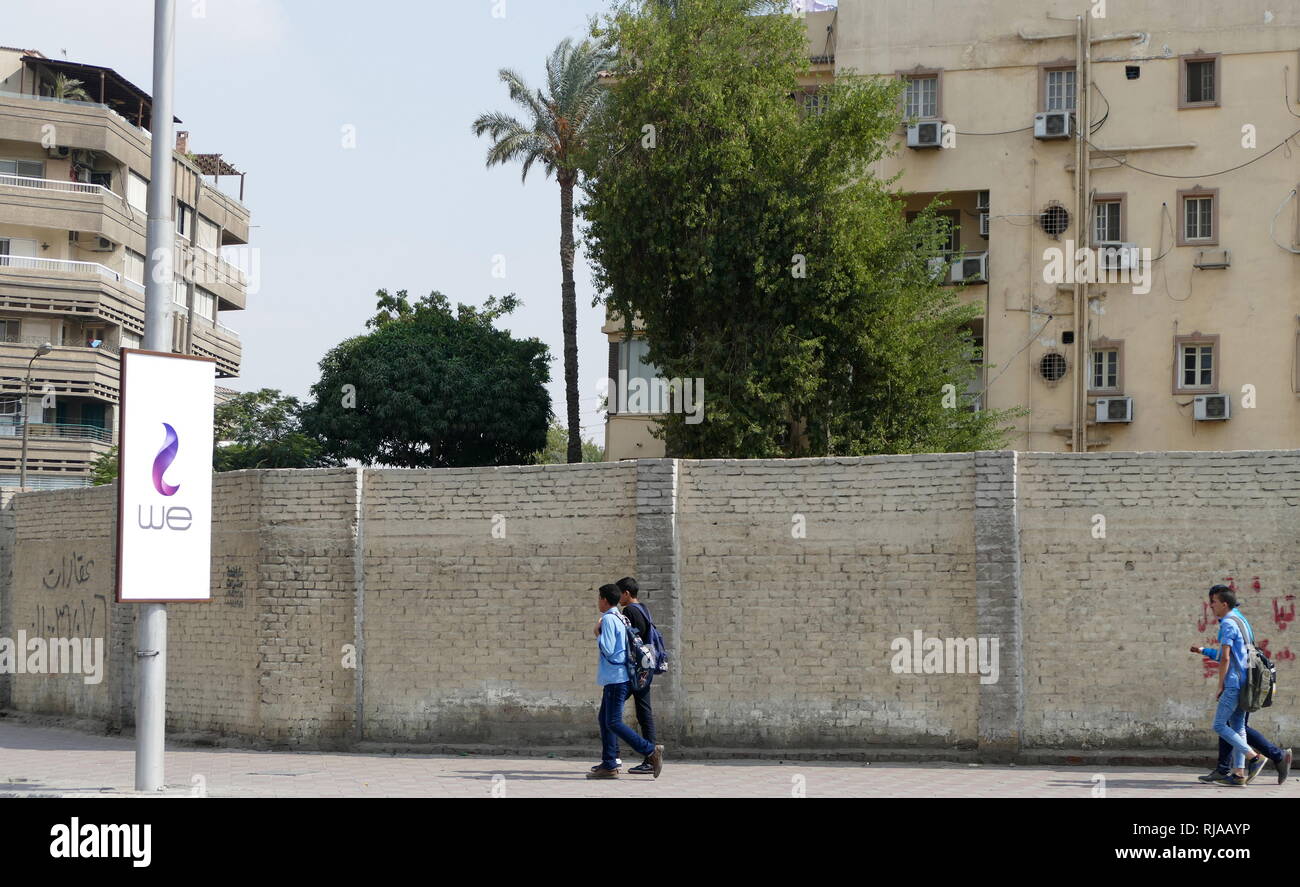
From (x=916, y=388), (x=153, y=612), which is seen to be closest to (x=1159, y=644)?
(x=153, y=612)

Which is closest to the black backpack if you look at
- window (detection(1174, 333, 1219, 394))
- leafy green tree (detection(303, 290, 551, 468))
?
window (detection(1174, 333, 1219, 394))

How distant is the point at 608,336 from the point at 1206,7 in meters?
16.0

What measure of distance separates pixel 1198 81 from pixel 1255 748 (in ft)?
79.1

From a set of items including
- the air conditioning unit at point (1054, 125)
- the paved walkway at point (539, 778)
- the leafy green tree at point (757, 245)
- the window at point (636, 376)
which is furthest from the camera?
the window at point (636, 376)

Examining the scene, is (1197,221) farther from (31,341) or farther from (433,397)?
(31,341)

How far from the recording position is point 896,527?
1541 cm

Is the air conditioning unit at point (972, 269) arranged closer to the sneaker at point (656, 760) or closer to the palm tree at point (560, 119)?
the palm tree at point (560, 119)

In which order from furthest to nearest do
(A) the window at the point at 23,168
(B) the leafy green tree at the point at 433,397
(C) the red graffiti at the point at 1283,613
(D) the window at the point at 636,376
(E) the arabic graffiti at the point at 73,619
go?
(A) the window at the point at 23,168 < (B) the leafy green tree at the point at 433,397 < (D) the window at the point at 636,376 < (E) the arabic graffiti at the point at 73,619 < (C) the red graffiti at the point at 1283,613

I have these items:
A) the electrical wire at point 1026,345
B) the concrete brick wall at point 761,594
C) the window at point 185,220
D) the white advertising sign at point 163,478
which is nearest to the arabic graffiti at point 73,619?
the concrete brick wall at point 761,594

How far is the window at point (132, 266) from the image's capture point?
5709 centimetres

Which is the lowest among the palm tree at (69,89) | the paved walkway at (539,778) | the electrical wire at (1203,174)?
the paved walkway at (539,778)

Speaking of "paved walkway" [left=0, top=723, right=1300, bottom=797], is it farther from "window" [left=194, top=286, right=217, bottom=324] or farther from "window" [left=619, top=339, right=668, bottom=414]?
"window" [left=194, top=286, right=217, bottom=324]

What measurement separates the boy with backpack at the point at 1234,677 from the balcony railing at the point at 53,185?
49.6 metres
